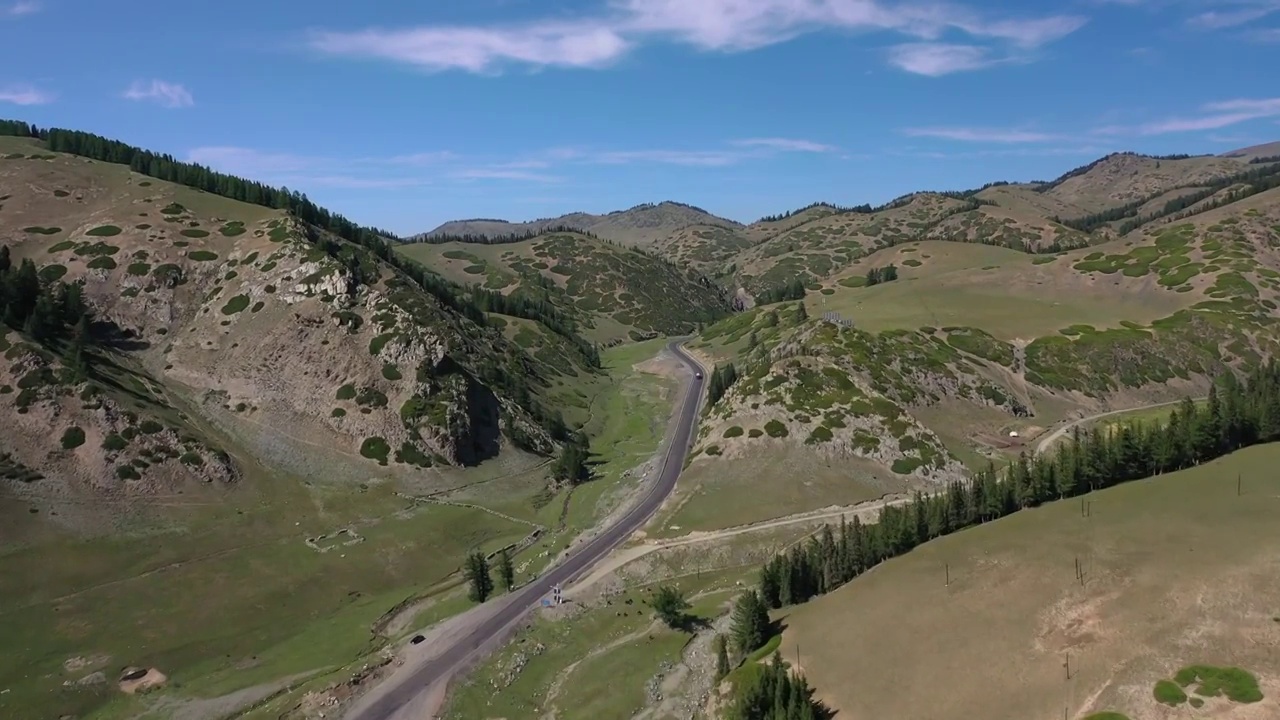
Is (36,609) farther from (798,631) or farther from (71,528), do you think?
(798,631)

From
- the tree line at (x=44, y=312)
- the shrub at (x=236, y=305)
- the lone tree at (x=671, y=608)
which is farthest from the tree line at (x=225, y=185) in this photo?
the lone tree at (x=671, y=608)

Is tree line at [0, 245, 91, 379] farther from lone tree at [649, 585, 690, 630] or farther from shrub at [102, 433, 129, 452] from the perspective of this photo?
lone tree at [649, 585, 690, 630]

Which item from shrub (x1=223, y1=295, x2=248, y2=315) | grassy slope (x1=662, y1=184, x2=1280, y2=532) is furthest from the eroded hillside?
grassy slope (x1=662, y1=184, x2=1280, y2=532)

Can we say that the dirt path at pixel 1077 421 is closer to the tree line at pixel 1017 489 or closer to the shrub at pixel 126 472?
the tree line at pixel 1017 489

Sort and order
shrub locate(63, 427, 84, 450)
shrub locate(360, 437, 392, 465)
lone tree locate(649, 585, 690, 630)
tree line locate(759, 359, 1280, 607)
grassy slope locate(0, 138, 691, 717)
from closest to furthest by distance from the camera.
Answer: grassy slope locate(0, 138, 691, 717) < lone tree locate(649, 585, 690, 630) < tree line locate(759, 359, 1280, 607) < shrub locate(63, 427, 84, 450) < shrub locate(360, 437, 392, 465)

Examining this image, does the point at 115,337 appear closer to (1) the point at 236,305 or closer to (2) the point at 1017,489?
(1) the point at 236,305
